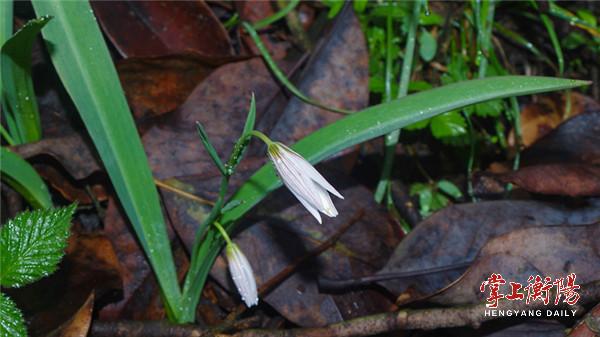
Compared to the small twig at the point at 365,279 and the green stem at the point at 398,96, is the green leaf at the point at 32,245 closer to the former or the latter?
the small twig at the point at 365,279

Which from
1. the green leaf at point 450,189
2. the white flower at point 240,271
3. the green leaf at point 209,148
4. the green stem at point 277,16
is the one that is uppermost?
the green stem at point 277,16

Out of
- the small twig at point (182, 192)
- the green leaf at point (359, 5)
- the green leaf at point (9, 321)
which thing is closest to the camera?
the green leaf at point (9, 321)

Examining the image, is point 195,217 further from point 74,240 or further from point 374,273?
point 374,273

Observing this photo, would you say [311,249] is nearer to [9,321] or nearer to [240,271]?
[240,271]

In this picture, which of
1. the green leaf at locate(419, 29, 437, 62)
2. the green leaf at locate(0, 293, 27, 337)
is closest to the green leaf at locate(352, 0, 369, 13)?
the green leaf at locate(419, 29, 437, 62)

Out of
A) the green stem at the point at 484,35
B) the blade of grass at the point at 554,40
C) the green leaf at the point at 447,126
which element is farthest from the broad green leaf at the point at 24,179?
the blade of grass at the point at 554,40

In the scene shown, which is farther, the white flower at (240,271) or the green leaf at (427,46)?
the green leaf at (427,46)

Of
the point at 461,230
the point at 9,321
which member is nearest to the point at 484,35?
the point at 461,230
